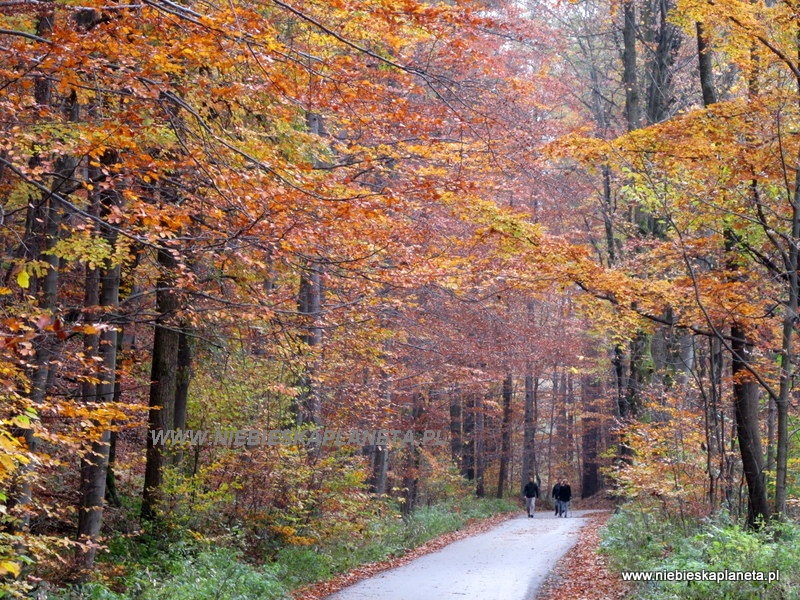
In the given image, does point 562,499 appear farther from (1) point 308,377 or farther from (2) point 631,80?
(1) point 308,377

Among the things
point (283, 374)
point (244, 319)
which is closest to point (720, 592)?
point (244, 319)

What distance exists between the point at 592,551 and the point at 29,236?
11.8m

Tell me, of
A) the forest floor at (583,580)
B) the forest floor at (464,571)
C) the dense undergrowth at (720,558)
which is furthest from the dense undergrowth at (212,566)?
the dense undergrowth at (720,558)

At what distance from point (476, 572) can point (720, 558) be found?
508cm

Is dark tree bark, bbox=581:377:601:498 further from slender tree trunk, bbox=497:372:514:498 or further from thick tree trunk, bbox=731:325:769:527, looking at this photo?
thick tree trunk, bbox=731:325:769:527

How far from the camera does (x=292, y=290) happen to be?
49.9 ft

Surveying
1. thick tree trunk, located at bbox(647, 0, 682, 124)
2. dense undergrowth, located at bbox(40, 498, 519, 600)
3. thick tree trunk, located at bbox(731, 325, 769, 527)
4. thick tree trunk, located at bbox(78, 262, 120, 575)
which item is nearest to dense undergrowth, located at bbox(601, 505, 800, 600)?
thick tree trunk, located at bbox(731, 325, 769, 527)

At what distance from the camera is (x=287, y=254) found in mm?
8555

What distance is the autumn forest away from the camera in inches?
267

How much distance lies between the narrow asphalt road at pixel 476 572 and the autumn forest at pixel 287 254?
1135 mm

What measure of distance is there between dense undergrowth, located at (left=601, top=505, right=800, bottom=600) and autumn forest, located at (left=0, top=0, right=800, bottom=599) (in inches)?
4.9

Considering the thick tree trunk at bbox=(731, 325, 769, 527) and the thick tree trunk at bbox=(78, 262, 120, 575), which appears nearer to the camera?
the thick tree trunk at bbox=(78, 262, 120, 575)

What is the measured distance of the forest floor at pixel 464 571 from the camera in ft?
33.9

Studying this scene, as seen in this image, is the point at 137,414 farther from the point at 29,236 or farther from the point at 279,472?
the point at 29,236
